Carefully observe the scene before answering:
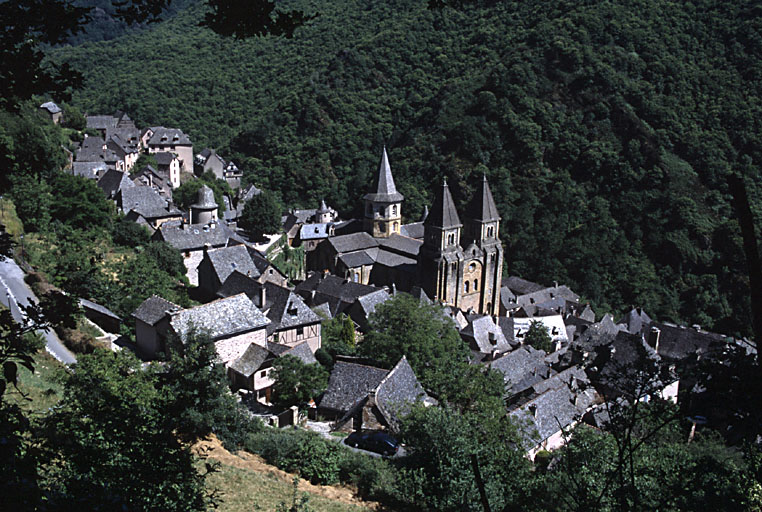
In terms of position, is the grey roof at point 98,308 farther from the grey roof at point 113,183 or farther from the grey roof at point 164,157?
the grey roof at point 164,157

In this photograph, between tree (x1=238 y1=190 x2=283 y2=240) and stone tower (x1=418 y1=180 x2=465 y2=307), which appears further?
tree (x1=238 y1=190 x2=283 y2=240)

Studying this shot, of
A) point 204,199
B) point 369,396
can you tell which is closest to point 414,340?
point 369,396

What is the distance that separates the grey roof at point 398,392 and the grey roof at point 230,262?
13.1m

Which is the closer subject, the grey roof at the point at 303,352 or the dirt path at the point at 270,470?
the dirt path at the point at 270,470

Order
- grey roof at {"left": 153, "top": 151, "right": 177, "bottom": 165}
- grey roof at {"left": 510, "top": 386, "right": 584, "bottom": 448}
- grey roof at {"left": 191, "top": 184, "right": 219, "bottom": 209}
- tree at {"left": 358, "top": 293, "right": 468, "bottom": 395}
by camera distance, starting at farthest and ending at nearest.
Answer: grey roof at {"left": 153, "top": 151, "right": 177, "bottom": 165} → grey roof at {"left": 191, "top": 184, "right": 219, "bottom": 209} → tree at {"left": 358, "top": 293, "right": 468, "bottom": 395} → grey roof at {"left": 510, "top": 386, "right": 584, "bottom": 448}

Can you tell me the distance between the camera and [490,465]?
16562 millimetres

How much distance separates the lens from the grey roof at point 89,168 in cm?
4447

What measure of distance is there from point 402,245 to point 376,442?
3104 centimetres

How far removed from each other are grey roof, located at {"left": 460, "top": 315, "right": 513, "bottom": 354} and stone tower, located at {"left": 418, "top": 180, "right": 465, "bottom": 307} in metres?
6.05

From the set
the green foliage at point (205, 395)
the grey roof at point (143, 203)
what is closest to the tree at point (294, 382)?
the green foliage at point (205, 395)

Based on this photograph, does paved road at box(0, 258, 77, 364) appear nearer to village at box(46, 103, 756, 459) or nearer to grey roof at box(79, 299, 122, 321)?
grey roof at box(79, 299, 122, 321)

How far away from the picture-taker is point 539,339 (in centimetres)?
3909

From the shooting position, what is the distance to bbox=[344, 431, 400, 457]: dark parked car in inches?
819

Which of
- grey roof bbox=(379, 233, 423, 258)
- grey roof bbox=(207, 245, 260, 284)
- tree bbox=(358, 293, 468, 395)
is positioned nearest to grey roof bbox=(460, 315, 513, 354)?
tree bbox=(358, 293, 468, 395)
